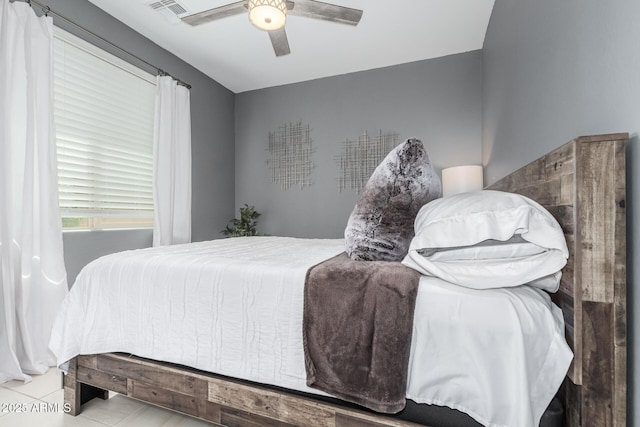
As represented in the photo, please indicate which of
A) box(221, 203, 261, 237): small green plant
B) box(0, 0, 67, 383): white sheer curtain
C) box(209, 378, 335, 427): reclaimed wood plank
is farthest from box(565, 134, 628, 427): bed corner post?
box(221, 203, 261, 237): small green plant

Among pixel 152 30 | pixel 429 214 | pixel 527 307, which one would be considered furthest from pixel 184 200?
pixel 527 307

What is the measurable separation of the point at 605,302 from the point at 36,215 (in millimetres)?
2922

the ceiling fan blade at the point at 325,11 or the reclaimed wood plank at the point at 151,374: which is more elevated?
the ceiling fan blade at the point at 325,11

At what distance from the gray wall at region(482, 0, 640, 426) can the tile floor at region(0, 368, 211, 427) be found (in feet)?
6.08

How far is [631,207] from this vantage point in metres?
0.82

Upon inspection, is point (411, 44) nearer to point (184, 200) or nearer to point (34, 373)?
point (184, 200)

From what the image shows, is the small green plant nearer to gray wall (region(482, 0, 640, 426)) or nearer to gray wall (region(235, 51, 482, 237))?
gray wall (region(235, 51, 482, 237))

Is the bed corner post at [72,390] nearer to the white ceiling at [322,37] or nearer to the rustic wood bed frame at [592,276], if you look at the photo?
the rustic wood bed frame at [592,276]

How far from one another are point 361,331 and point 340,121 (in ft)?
10.2

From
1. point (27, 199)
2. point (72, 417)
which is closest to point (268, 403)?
point (72, 417)

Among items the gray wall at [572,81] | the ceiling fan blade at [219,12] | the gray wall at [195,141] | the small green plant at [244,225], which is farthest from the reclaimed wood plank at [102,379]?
the small green plant at [244,225]

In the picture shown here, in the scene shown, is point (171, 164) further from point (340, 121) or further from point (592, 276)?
point (592, 276)

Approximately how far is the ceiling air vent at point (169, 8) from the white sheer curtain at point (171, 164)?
65 cm

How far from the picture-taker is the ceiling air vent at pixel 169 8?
2.44 metres
